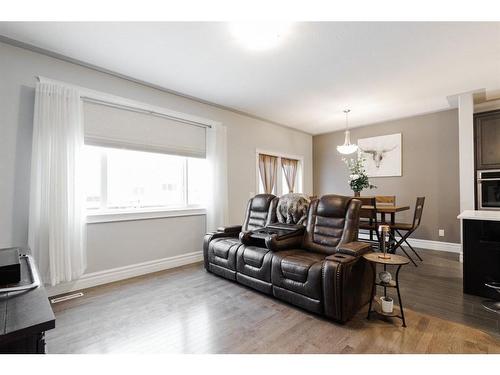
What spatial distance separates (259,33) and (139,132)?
2.12m

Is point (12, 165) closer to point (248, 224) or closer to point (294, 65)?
point (248, 224)

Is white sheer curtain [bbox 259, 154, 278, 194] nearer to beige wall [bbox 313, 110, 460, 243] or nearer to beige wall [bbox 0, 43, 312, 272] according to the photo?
beige wall [bbox 0, 43, 312, 272]

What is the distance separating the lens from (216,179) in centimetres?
423

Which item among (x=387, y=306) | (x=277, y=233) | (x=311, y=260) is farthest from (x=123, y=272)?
(x=387, y=306)

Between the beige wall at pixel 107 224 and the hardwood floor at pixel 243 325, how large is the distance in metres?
0.62

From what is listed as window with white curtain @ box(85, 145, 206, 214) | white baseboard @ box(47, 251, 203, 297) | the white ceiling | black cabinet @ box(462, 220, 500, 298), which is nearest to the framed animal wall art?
the white ceiling

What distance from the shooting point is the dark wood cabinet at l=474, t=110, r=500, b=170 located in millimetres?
3785

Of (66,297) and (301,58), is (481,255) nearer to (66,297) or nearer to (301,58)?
(301,58)

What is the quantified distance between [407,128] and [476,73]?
77.2 inches

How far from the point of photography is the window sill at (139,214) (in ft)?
10.0

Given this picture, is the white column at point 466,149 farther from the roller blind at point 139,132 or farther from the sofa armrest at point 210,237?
the roller blind at point 139,132

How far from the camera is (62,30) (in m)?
2.32

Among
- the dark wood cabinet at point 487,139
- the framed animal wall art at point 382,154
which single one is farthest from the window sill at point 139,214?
the dark wood cabinet at point 487,139
